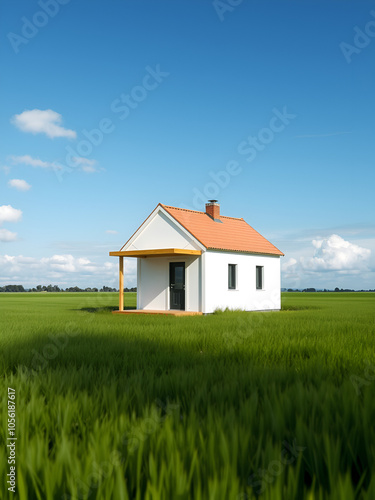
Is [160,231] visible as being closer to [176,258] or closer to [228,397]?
[176,258]

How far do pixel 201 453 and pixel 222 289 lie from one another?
2264cm

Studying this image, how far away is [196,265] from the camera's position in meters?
24.4

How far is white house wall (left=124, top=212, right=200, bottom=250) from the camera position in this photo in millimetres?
25172

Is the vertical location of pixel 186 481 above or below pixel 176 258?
below

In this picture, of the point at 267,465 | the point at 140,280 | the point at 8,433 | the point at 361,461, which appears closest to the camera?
the point at 267,465

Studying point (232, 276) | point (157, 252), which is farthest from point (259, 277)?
point (157, 252)

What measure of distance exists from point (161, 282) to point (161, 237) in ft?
8.25

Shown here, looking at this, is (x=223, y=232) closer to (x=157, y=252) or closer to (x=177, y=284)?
(x=177, y=284)

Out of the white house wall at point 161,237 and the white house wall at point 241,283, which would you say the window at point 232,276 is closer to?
the white house wall at point 241,283

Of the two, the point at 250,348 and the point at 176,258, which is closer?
the point at 250,348

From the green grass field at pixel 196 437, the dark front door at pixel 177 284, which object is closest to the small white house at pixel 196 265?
the dark front door at pixel 177 284

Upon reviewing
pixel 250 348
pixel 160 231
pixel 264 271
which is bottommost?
pixel 250 348

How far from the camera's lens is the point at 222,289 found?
25234 mm

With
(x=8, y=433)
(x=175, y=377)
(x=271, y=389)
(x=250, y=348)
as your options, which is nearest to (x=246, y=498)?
(x=8, y=433)
